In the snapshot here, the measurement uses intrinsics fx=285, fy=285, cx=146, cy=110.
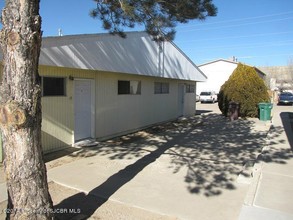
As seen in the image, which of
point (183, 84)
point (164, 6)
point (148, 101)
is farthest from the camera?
point (183, 84)

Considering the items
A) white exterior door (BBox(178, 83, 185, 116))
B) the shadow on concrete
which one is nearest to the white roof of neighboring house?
white exterior door (BBox(178, 83, 185, 116))

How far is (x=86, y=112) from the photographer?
31.8ft

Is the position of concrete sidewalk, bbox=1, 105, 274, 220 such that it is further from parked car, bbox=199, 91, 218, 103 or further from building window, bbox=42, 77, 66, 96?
parked car, bbox=199, 91, 218, 103

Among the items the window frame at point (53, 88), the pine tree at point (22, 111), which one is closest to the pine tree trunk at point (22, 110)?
the pine tree at point (22, 111)

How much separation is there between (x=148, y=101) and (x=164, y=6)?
23.8 feet

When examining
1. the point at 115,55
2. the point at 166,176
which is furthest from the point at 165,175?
the point at 115,55

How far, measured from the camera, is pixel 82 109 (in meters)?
9.48

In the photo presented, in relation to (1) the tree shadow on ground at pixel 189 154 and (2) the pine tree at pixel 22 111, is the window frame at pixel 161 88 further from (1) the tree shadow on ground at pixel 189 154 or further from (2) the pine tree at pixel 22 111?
(2) the pine tree at pixel 22 111

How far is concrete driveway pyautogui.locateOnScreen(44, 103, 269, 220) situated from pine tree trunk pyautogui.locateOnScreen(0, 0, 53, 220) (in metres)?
1.15

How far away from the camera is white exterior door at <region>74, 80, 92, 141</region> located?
30.1ft

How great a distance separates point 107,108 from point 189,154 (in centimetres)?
384

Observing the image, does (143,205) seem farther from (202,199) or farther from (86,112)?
(86,112)

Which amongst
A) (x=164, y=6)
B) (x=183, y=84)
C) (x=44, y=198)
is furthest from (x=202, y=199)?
(x=183, y=84)

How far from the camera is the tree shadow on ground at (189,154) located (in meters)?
5.40
